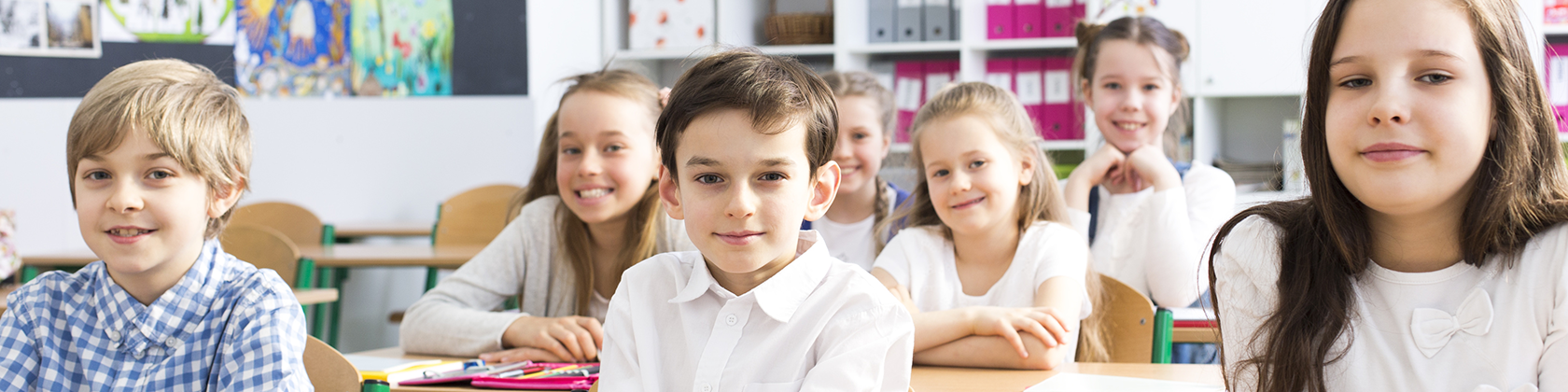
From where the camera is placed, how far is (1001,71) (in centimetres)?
405

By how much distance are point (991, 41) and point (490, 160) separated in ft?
6.47

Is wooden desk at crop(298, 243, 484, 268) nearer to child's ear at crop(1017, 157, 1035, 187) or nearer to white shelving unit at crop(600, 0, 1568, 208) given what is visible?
white shelving unit at crop(600, 0, 1568, 208)

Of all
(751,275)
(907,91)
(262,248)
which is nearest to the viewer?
(751,275)

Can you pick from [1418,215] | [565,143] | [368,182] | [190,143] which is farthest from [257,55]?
[1418,215]

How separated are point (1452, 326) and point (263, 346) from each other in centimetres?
119

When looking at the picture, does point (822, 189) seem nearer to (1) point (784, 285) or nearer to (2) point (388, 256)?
(1) point (784, 285)

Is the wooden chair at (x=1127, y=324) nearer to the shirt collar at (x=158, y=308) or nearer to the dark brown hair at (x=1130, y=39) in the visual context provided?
the dark brown hair at (x=1130, y=39)

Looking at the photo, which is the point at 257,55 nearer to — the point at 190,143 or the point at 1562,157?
the point at 190,143

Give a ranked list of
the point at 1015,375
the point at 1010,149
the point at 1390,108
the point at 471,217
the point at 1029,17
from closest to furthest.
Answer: the point at 1390,108, the point at 1015,375, the point at 1010,149, the point at 471,217, the point at 1029,17

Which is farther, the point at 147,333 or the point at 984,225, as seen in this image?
the point at 984,225

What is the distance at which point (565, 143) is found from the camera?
71.7 inches

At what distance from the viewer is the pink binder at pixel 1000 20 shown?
13.1 ft

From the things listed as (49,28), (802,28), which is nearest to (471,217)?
(49,28)

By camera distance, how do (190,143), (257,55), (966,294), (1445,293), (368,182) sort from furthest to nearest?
(368,182) → (257,55) → (966,294) → (190,143) → (1445,293)
